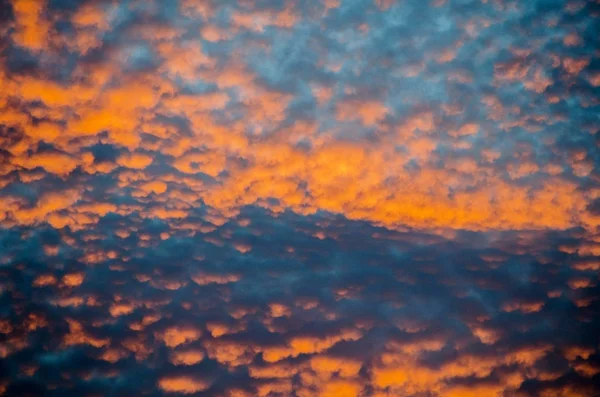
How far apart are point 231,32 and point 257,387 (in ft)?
6.68

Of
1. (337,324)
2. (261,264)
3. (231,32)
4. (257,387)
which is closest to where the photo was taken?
(257,387)

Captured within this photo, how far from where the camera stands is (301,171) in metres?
2.51

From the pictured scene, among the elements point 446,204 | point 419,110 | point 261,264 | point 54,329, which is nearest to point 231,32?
point 419,110

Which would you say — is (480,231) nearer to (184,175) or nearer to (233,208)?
(233,208)

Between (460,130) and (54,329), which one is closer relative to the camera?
(54,329)

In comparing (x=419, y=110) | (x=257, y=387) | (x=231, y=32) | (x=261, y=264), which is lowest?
(x=257, y=387)

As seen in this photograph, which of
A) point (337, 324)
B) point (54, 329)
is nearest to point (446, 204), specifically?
point (337, 324)

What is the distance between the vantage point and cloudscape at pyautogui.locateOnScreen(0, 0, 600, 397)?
2.16 m

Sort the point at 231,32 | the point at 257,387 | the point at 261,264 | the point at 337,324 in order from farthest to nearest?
the point at 231,32 → the point at 261,264 → the point at 337,324 → the point at 257,387

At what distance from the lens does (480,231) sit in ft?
8.07

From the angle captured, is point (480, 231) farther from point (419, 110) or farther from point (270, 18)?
point (270, 18)

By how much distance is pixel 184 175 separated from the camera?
2.54 m

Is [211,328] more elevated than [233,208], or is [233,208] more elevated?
[233,208]

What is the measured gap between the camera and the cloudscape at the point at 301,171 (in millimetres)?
2162
